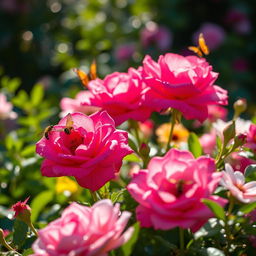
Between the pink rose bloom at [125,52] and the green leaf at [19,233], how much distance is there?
1.78m

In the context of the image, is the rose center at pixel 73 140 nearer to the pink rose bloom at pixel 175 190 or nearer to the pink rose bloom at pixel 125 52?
the pink rose bloom at pixel 175 190

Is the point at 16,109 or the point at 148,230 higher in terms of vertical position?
the point at 148,230

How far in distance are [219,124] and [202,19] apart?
205 centimetres

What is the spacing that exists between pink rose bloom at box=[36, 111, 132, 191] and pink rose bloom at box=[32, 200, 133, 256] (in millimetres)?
107

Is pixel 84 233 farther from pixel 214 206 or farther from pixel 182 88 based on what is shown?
pixel 182 88

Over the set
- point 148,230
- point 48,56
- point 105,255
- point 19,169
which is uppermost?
point 105,255

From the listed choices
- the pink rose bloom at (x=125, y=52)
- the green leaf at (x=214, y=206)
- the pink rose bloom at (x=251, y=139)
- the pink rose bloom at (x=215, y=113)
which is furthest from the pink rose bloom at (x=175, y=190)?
the pink rose bloom at (x=125, y=52)

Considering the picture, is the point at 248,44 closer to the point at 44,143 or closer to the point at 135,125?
the point at 135,125

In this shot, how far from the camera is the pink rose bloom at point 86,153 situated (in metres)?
0.73

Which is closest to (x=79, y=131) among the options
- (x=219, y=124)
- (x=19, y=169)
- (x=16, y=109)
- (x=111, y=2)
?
(x=219, y=124)

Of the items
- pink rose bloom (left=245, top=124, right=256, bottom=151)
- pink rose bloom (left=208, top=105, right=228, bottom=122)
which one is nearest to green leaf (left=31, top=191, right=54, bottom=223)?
pink rose bloom (left=245, top=124, right=256, bottom=151)

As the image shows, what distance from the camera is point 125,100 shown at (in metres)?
0.92

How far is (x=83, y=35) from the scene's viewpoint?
2764 mm

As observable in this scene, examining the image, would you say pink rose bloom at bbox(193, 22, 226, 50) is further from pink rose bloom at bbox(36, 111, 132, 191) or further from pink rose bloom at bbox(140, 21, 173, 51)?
pink rose bloom at bbox(36, 111, 132, 191)
